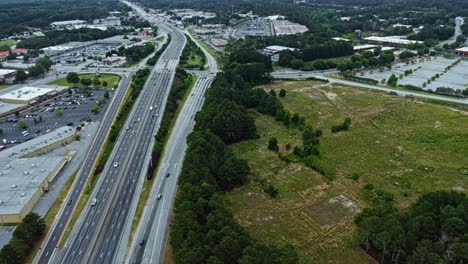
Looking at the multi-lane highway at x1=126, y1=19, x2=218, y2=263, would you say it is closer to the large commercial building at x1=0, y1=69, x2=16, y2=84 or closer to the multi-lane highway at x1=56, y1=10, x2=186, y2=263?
the multi-lane highway at x1=56, y1=10, x2=186, y2=263

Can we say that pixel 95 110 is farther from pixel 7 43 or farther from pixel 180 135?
pixel 7 43

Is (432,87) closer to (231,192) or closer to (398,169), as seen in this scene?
(398,169)

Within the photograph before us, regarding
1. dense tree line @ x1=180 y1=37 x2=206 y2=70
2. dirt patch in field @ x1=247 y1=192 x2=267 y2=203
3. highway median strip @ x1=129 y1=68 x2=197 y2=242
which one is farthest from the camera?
dense tree line @ x1=180 y1=37 x2=206 y2=70

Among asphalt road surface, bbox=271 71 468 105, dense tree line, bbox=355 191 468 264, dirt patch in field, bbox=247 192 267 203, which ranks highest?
dense tree line, bbox=355 191 468 264

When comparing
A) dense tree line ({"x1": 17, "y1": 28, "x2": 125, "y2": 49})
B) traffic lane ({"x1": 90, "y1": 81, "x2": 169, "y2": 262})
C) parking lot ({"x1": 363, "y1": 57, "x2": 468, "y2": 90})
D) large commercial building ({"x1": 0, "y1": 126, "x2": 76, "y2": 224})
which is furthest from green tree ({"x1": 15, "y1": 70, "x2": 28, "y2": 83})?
parking lot ({"x1": 363, "y1": 57, "x2": 468, "y2": 90})

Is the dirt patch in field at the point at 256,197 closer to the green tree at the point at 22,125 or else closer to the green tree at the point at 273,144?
the green tree at the point at 273,144

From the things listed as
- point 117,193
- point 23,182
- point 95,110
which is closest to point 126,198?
point 117,193

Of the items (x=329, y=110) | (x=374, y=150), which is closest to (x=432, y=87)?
(x=329, y=110)
